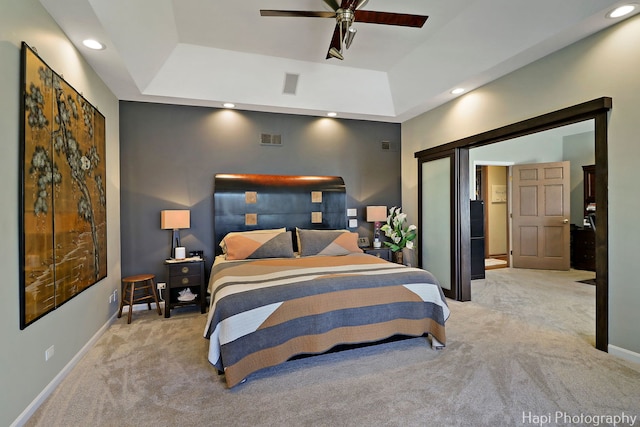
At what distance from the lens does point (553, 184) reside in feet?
21.3

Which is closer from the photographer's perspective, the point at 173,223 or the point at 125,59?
the point at 125,59

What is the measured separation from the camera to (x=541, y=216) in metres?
6.53

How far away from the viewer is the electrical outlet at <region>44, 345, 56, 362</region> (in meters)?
2.25

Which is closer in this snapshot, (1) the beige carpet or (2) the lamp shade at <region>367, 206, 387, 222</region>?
(1) the beige carpet

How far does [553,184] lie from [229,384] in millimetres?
7078

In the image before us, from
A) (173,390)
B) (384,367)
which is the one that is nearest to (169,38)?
(173,390)

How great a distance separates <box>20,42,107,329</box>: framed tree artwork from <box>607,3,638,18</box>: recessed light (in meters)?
4.24

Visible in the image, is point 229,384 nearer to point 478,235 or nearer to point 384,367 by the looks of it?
point 384,367

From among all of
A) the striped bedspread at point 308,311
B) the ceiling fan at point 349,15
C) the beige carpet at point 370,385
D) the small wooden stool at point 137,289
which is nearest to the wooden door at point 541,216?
the beige carpet at point 370,385

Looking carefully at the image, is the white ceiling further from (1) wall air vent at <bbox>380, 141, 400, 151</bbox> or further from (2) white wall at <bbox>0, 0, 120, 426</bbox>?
(1) wall air vent at <bbox>380, 141, 400, 151</bbox>

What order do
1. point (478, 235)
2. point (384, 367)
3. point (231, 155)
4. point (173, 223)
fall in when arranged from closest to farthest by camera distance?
point (384, 367), point (173, 223), point (231, 155), point (478, 235)

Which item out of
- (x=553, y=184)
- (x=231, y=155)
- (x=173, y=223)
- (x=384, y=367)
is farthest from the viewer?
(x=553, y=184)

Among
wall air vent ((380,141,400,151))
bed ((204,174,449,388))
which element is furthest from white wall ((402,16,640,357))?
wall air vent ((380,141,400,151))

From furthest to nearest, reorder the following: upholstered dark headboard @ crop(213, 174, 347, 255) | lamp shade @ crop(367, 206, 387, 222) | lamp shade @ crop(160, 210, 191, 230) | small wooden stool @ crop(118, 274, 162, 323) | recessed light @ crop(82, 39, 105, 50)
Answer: lamp shade @ crop(367, 206, 387, 222), upholstered dark headboard @ crop(213, 174, 347, 255), lamp shade @ crop(160, 210, 191, 230), small wooden stool @ crop(118, 274, 162, 323), recessed light @ crop(82, 39, 105, 50)
